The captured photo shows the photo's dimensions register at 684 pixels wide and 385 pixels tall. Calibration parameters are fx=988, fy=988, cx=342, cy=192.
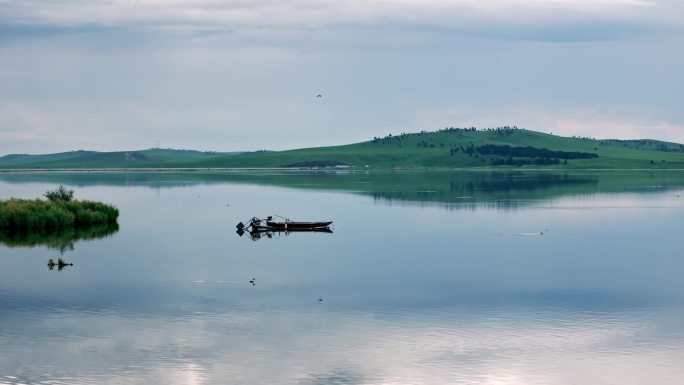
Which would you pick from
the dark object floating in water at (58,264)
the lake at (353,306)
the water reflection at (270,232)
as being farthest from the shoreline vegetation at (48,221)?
the dark object floating in water at (58,264)

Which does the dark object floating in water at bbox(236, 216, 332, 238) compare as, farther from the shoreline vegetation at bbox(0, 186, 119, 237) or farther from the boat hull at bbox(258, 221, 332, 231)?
the shoreline vegetation at bbox(0, 186, 119, 237)

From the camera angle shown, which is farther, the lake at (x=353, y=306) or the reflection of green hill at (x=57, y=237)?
the reflection of green hill at (x=57, y=237)

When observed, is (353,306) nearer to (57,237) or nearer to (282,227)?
(57,237)

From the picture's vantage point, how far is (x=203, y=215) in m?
89.8

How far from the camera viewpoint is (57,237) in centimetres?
6588

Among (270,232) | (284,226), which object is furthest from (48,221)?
(284,226)

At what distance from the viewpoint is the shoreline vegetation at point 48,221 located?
66.6m

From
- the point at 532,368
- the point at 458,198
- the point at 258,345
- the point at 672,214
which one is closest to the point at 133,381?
the point at 258,345

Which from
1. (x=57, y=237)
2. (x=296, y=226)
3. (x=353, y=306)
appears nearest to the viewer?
(x=353, y=306)

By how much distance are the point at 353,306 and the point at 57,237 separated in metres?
33.2

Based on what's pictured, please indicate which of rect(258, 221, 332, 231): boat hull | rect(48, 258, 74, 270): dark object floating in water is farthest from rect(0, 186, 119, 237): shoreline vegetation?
rect(258, 221, 332, 231): boat hull

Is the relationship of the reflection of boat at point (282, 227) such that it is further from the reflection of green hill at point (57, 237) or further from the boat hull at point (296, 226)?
the reflection of green hill at point (57, 237)

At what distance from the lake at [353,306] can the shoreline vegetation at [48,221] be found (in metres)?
2.21

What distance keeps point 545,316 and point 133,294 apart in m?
17.7
